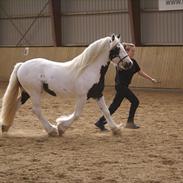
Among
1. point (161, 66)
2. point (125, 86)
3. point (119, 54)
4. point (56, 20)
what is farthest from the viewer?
point (56, 20)

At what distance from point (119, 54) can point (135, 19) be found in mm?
10783

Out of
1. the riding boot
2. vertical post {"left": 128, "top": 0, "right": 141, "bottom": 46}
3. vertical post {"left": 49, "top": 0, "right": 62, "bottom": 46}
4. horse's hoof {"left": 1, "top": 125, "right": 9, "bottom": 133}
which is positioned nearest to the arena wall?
vertical post {"left": 128, "top": 0, "right": 141, "bottom": 46}

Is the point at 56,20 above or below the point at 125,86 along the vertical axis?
above

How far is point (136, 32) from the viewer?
19.4 metres

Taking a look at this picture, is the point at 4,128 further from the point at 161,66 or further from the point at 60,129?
the point at 161,66

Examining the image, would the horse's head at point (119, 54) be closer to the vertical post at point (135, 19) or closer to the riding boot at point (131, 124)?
the riding boot at point (131, 124)

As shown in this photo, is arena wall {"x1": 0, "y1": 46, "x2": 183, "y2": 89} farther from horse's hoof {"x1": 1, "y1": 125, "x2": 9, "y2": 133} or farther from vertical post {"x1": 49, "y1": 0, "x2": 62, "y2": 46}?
horse's hoof {"x1": 1, "y1": 125, "x2": 9, "y2": 133}

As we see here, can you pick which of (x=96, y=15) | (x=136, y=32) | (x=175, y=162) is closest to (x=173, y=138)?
(x=175, y=162)

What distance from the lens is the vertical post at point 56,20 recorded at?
22.0 m

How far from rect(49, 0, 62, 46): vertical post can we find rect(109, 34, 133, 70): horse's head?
1337 centimetres

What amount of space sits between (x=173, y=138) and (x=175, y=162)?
6.22ft

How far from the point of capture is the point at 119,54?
29.2 feet

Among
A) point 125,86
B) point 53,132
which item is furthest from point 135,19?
point 53,132

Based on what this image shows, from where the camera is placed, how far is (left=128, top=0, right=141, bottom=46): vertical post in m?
19.4
